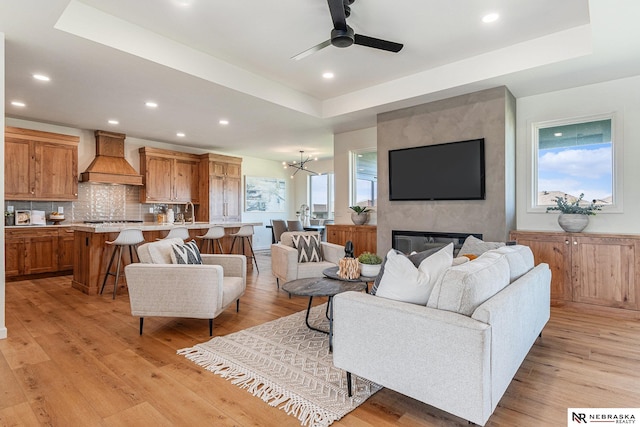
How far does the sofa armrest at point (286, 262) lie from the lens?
4.25m

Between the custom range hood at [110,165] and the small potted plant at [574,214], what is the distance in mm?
6987

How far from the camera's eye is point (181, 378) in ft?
7.43

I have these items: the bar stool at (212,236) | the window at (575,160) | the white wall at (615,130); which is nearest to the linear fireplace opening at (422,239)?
the white wall at (615,130)

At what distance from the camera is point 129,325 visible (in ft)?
10.8

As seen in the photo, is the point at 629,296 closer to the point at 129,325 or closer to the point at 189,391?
the point at 189,391

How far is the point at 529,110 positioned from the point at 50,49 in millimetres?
5415

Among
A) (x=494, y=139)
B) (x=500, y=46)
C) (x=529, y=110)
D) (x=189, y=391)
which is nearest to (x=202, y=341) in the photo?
(x=189, y=391)

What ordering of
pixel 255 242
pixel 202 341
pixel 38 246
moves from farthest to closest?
pixel 255 242, pixel 38 246, pixel 202 341

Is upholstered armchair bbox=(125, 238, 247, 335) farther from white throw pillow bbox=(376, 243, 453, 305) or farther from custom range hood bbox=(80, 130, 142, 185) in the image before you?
custom range hood bbox=(80, 130, 142, 185)

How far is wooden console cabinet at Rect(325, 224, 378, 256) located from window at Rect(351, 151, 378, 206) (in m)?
0.62

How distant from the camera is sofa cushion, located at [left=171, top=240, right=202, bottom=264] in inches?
128

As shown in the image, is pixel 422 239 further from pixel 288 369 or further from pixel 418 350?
pixel 418 350

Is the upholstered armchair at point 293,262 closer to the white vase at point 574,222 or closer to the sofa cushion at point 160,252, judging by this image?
the sofa cushion at point 160,252

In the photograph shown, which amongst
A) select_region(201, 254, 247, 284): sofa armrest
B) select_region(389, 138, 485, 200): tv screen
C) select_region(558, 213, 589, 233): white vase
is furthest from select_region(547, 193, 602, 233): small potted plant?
select_region(201, 254, 247, 284): sofa armrest
